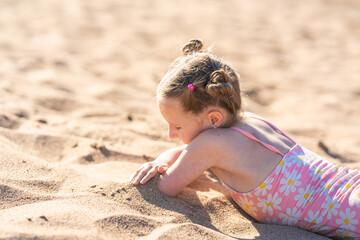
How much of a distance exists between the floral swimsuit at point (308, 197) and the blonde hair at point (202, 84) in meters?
0.22

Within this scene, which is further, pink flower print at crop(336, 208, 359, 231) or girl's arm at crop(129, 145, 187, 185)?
girl's arm at crop(129, 145, 187, 185)

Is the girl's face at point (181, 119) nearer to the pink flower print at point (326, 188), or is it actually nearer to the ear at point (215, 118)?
the ear at point (215, 118)

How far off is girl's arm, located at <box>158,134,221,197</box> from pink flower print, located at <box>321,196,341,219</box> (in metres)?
0.63

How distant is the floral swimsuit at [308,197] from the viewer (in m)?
2.21

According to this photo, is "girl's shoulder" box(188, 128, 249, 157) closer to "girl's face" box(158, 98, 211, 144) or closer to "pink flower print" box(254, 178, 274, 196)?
"girl's face" box(158, 98, 211, 144)

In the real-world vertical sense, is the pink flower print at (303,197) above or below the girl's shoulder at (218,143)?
below

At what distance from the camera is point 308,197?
2275mm

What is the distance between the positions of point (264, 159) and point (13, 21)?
19.6 feet

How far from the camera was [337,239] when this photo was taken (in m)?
2.27

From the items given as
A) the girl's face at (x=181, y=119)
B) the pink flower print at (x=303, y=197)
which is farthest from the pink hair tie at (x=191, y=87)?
the pink flower print at (x=303, y=197)

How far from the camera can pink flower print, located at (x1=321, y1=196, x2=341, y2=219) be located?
222cm

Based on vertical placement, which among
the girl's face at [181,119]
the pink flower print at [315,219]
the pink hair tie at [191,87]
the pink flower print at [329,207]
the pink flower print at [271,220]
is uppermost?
the pink hair tie at [191,87]

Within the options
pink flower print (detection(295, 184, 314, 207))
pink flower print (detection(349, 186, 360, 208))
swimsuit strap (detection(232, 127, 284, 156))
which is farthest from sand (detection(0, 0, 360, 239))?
swimsuit strap (detection(232, 127, 284, 156))

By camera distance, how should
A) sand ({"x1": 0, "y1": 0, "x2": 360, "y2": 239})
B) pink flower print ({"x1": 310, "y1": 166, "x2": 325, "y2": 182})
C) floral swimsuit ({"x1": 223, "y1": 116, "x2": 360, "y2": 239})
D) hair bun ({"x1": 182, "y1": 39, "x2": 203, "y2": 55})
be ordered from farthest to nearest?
1. hair bun ({"x1": 182, "y1": 39, "x2": 203, "y2": 55})
2. pink flower print ({"x1": 310, "y1": 166, "x2": 325, "y2": 182})
3. floral swimsuit ({"x1": 223, "y1": 116, "x2": 360, "y2": 239})
4. sand ({"x1": 0, "y1": 0, "x2": 360, "y2": 239})
